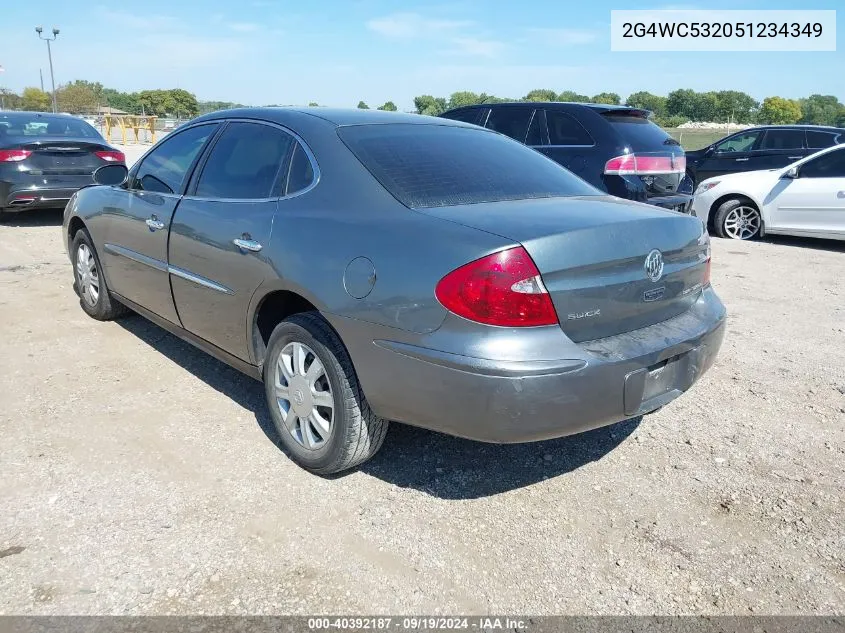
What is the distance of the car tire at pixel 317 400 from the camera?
2.87m

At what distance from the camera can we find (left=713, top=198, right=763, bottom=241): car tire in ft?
32.1

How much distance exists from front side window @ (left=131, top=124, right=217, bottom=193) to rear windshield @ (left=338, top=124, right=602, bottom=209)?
115cm

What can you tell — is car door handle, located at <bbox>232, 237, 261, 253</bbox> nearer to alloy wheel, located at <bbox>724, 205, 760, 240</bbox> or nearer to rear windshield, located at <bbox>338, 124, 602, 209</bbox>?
rear windshield, located at <bbox>338, 124, 602, 209</bbox>

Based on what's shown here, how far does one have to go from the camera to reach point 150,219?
13.4 feet

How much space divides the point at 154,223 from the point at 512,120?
5.42m

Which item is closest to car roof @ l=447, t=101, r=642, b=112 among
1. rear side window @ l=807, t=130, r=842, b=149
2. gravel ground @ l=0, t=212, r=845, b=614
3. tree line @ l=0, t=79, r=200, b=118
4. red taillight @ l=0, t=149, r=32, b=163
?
gravel ground @ l=0, t=212, r=845, b=614

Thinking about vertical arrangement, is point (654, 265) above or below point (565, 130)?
below

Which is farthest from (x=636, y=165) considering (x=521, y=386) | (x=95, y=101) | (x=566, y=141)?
(x=95, y=101)

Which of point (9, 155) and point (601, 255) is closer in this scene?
point (601, 255)

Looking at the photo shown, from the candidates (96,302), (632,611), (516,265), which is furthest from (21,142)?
(632,611)

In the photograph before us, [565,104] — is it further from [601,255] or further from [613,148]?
[601,255]

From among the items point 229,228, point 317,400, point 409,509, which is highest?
point 229,228

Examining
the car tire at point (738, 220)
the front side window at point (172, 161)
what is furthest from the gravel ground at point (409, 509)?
the car tire at point (738, 220)

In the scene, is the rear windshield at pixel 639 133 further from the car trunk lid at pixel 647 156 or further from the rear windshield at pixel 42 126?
the rear windshield at pixel 42 126
